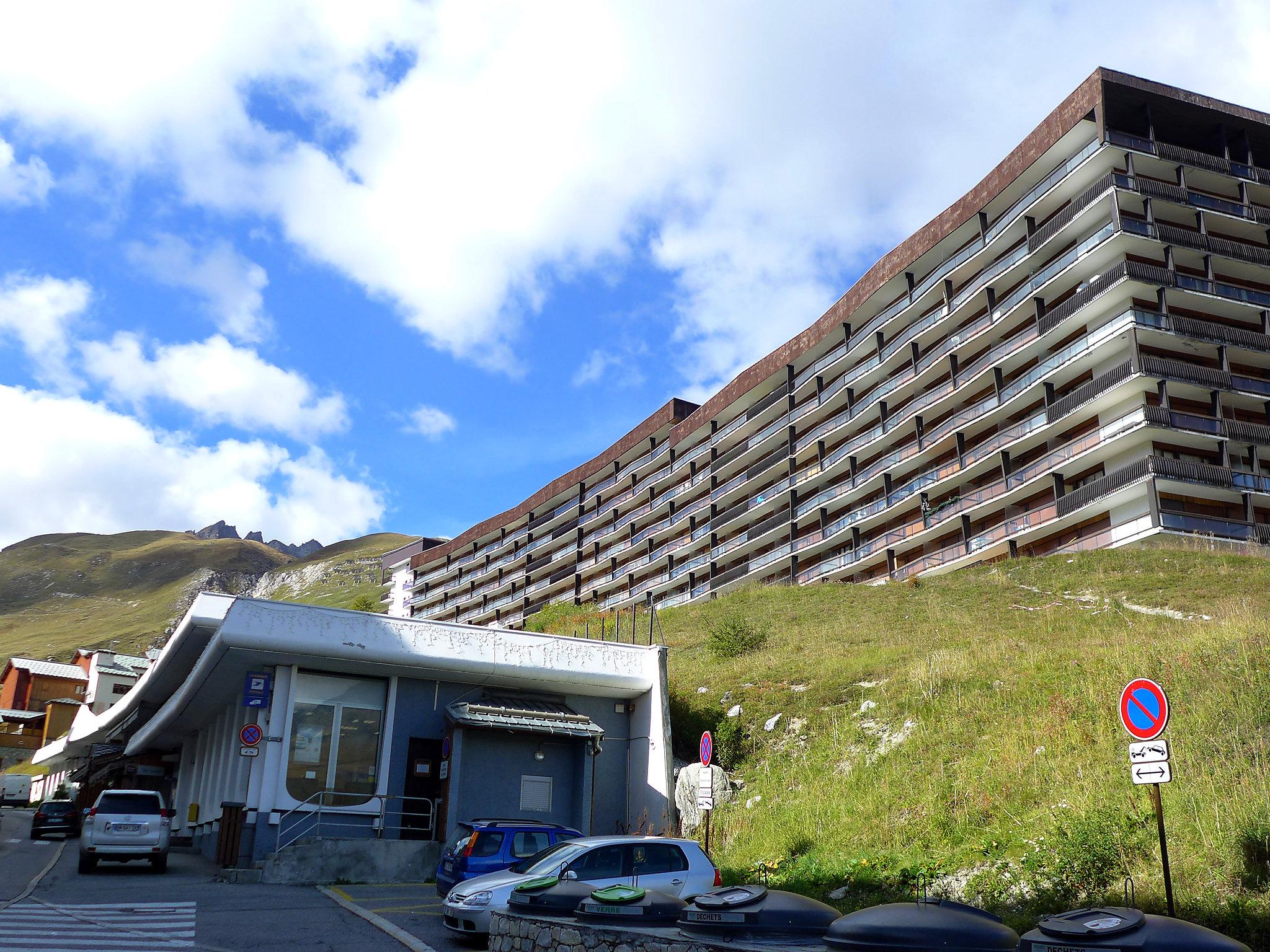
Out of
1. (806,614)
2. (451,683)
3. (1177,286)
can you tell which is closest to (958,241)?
(1177,286)

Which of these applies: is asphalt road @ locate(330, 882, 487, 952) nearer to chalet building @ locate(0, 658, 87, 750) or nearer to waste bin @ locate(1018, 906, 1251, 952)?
waste bin @ locate(1018, 906, 1251, 952)

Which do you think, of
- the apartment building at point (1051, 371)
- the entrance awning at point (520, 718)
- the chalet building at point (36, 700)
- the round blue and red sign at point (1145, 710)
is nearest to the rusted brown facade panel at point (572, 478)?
the apartment building at point (1051, 371)

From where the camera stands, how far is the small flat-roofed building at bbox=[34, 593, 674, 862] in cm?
1923

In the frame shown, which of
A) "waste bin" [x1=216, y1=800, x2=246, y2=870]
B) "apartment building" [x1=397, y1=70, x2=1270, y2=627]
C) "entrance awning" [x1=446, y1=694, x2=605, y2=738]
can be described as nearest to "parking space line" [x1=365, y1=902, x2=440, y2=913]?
"entrance awning" [x1=446, y1=694, x2=605, y2=738]

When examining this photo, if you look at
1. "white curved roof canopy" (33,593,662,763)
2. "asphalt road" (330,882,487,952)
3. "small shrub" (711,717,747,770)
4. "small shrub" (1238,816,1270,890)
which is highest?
"white curved roof canopy" (33,593,662,763)

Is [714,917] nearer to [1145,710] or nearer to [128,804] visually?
[1145,710]

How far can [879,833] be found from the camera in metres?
14.3

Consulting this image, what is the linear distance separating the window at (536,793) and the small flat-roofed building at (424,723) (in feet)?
0.09

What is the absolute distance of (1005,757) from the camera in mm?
14883

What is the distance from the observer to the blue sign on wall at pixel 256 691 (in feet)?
62.9

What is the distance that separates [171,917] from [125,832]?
7.85 meters

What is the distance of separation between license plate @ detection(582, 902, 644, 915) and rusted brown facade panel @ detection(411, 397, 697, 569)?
69.8 m

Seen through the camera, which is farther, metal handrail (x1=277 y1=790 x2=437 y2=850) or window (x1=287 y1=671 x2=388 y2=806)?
window (x1=287 y1=671 x2=388 y2=806)

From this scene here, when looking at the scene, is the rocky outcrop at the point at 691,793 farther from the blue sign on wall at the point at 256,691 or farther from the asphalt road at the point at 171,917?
the blue sign on wall at the point at 256,691
